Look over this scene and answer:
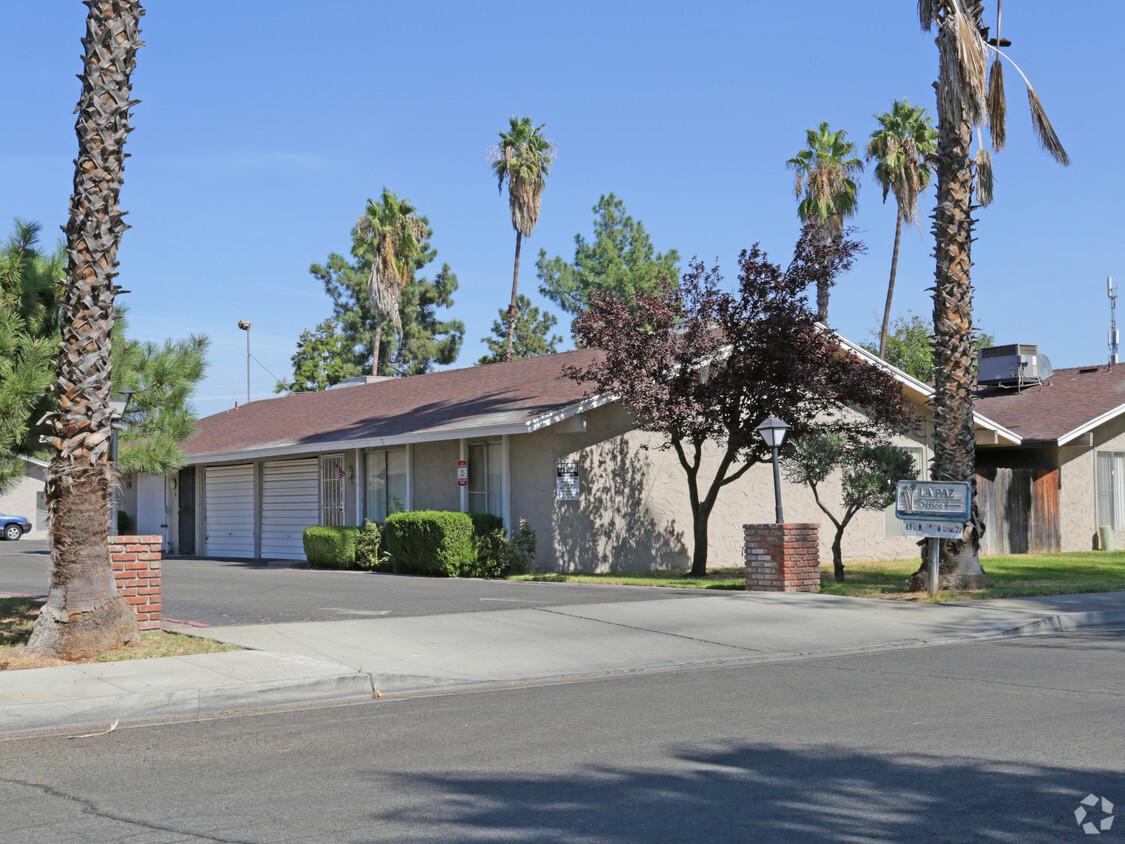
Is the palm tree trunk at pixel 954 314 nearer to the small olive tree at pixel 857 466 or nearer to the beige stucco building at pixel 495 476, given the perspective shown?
the small olive tree at pixel 857 466

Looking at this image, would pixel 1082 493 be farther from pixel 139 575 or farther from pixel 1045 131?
pixel 139 575

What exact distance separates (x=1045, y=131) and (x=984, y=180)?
124 cm

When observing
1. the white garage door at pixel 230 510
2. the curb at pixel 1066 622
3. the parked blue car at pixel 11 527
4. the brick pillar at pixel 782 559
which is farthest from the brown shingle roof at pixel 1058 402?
the parked blue car at pixel 11 527

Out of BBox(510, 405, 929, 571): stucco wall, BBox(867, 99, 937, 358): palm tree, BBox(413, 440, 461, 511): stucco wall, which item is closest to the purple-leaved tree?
BBox(510, 405, 929, 571): stucco wall

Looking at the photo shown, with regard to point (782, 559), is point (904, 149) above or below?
above

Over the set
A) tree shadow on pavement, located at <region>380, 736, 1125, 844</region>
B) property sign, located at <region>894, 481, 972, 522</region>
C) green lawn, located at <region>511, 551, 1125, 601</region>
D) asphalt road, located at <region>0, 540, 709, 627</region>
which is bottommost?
tree shadow on pavement, located at <region>380, 736, 1125, 844</region>

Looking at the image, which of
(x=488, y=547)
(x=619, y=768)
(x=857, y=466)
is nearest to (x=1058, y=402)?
(x=857, y=466)

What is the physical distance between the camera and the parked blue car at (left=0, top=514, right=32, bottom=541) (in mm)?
42500

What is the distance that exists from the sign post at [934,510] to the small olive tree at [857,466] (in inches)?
84.8

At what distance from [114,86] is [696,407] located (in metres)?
10.4

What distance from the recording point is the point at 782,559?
1683cm

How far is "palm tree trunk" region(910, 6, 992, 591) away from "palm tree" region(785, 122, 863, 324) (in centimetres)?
2370

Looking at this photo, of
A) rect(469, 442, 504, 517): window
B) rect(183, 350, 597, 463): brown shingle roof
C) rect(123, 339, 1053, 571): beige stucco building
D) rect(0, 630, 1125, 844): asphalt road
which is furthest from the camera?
rect(183, 350, 597, 463): brown shingle roof

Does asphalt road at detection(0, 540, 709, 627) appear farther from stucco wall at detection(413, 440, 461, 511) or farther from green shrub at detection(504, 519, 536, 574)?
stucco wall at detection(413, 440, 461, 511)
